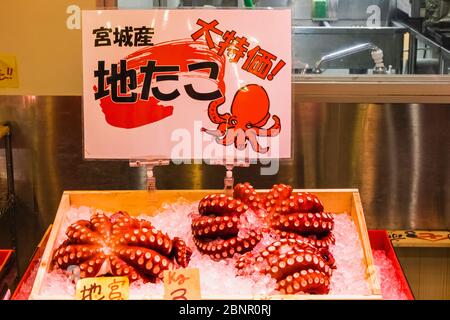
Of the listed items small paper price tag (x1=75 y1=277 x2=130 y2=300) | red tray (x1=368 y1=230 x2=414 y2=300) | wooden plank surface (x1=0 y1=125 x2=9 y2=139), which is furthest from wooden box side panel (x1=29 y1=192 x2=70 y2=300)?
red tray (x1=368 y1=230 x2=414 y2=300)

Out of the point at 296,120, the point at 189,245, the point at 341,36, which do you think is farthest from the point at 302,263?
the point at 341,36

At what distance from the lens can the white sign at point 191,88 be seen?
8.04 ft

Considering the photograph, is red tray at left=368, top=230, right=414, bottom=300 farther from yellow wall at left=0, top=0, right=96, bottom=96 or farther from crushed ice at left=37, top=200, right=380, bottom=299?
yellow wall at left=0, top=0, right=96, bottom=96

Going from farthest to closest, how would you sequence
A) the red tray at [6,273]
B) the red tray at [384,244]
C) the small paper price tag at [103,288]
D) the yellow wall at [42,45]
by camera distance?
1. the yellow wall at [42,45]
2. the red tray at [384,244]
3. the red tray at [6,273]
4. the small paper price tag at [103,288]

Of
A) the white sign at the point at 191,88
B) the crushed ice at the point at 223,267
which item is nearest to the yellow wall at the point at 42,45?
the white sign at the point at 191,88

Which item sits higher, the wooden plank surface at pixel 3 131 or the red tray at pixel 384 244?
the wooden plank surface at pixel 3 131

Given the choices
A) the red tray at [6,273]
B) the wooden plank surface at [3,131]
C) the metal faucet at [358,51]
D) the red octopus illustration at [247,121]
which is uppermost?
the metal faucet at [358,51]

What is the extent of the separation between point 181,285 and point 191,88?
2.98 ft

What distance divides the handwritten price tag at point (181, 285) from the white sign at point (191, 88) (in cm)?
69

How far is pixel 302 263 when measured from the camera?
1890 mm

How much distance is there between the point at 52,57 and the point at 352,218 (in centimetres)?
166

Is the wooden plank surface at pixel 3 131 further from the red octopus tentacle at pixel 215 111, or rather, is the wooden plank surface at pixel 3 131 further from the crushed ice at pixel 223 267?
the red octopus tentacle at pixel 215 111

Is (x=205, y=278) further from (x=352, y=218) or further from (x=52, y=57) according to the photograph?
(x=52, y=57)

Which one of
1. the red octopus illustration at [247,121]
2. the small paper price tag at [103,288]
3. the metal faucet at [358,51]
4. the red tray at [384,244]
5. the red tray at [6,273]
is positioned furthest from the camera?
the metal faucet at [358,51]
